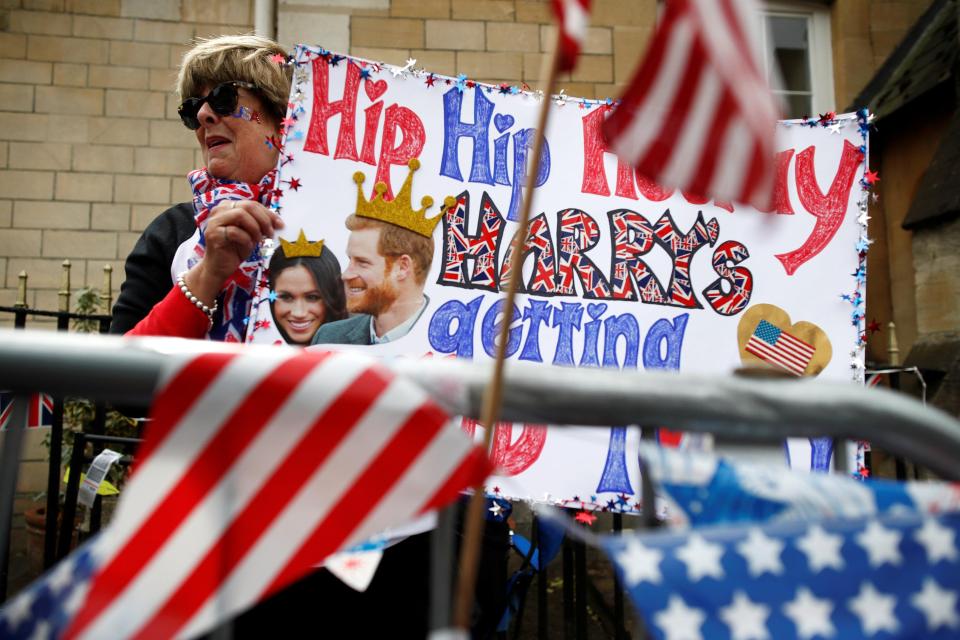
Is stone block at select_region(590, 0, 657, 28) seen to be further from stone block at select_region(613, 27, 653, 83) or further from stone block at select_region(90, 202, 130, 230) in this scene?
stone block at select_region(90, 202, 130, 230)

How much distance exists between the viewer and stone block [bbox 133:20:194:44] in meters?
6.05

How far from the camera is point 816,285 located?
243 centimetres

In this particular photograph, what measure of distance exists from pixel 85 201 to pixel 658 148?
603 centimetres

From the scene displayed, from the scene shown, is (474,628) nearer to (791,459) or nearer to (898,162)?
(791,459)

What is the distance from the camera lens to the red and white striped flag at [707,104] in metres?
0.90

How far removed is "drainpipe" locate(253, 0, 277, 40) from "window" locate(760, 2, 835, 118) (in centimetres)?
438

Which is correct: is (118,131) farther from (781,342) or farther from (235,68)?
(781,342)

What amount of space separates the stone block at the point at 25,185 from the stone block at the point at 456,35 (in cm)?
→ 321

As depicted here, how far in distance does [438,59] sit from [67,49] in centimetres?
294

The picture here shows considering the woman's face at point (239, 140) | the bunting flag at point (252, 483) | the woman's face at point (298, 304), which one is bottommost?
the bunting flag at point (252, 483)

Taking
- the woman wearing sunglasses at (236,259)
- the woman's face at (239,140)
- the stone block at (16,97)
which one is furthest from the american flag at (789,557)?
the stone block at (16,97)

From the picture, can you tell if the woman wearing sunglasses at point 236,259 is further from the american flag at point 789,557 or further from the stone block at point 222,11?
the stone block at point 222,11

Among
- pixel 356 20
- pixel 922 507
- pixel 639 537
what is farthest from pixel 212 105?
pixel 356 20

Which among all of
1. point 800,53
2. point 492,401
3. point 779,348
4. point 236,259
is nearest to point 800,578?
point 492,401
